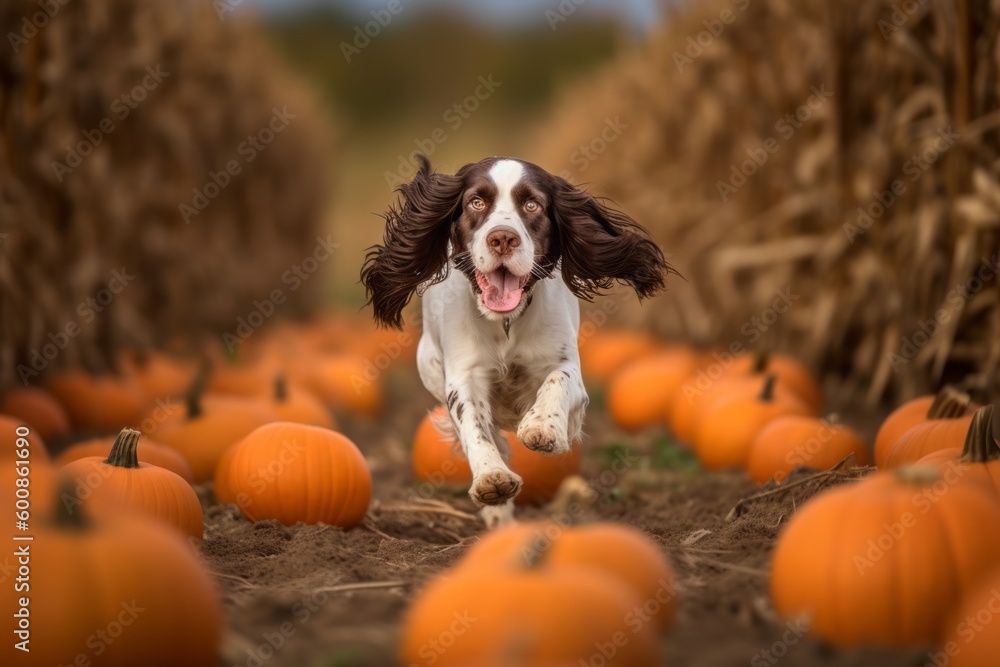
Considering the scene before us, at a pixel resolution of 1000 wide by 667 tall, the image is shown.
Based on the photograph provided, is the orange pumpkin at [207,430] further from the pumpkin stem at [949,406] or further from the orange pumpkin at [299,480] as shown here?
the pumpkin stem at [949,406]

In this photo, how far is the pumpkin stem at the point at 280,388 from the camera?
240 inches

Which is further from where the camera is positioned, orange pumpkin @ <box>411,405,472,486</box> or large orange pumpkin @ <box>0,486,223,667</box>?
orange pumpkin @ <box>411,405,472,486</box>

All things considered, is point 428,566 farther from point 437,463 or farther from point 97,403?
point 97,403

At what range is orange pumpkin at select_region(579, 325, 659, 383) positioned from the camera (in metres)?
9.80

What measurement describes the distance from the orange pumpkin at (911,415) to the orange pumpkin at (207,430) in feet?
10.0

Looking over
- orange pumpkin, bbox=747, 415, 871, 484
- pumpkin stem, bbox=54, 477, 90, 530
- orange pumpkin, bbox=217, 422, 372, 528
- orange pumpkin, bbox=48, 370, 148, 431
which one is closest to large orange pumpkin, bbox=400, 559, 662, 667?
pumpkin stem, bbox=54, 477, 90, 530

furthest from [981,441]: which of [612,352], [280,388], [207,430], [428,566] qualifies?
[612,352]

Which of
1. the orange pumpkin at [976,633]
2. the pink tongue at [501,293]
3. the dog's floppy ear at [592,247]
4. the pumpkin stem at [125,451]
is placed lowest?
the orange pumpkin at [976,633]

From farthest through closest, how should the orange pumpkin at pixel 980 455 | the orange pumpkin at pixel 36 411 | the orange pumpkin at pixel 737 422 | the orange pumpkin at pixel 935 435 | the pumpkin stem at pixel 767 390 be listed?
1. the orange pumpkin at pixel 36 411
2. the pumpkin stem at pixel 767 390
3. the orange pumpkin at pixel 737 422
4. the orange pumpkin at pixel 935 435
5. the orange pumpkin at pixel 980 455

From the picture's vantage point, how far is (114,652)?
2334 millimetres

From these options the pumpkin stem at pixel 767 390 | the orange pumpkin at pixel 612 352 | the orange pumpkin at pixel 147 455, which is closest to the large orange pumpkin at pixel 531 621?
the orange pumpkin at pixel 147 455

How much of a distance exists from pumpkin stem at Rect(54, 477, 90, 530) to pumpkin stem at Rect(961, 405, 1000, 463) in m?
2.68

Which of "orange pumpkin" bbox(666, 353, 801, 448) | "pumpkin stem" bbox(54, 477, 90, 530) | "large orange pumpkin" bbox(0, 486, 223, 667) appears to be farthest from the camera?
"orange pumpkin" bbox(666, 353, 801, 448)

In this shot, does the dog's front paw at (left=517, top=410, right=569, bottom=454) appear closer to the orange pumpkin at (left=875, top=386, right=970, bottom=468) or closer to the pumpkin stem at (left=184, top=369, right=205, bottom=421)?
the orange pumpkin at (left=875, top=386, right=970, bottom=468)
